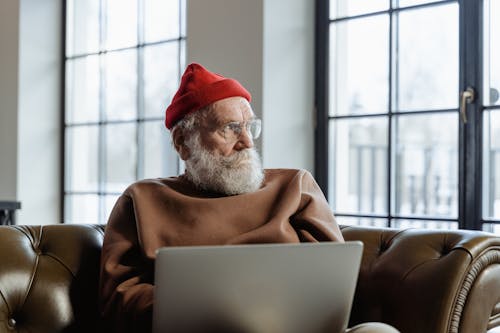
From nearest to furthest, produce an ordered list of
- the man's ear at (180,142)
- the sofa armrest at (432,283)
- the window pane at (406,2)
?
the sofa armrest at (432,283) → the man's ear at (180,142) → the window pane at (406,2)

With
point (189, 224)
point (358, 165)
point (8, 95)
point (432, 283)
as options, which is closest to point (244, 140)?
point (189, 224)

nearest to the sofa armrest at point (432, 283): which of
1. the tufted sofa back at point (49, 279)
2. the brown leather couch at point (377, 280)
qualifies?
the brown leather couch at point (377, 280)

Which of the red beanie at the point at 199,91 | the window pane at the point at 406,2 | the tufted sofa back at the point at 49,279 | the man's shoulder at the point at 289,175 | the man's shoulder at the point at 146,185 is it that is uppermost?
the window pane at the point at 406,2

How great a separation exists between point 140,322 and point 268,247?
1.91 ft

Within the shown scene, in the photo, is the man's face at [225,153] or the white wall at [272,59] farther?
the white wall at [272,59]

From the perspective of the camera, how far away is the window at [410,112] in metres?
2.83

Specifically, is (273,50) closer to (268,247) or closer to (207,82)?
(207,82)

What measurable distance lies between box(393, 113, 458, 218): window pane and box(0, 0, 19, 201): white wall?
2730mm

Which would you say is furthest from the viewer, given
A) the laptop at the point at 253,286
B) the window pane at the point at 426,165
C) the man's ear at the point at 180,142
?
the window pane at the point at 426,165

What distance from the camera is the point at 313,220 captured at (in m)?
1.98

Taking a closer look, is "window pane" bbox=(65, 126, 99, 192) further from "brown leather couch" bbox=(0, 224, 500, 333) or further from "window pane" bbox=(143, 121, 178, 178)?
"brown leather couch" bbox=(0, 224, 500, 333)

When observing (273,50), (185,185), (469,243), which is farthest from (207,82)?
(273,50)

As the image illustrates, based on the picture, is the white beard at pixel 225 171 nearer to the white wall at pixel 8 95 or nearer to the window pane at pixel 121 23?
the window pane at pixel 121 23

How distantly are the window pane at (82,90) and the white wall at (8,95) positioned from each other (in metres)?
0.37
